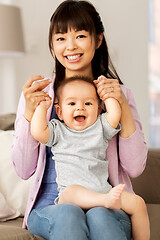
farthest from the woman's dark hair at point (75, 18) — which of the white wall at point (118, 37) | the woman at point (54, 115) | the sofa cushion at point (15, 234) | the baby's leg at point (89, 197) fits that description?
the white wall at point (118, 37)

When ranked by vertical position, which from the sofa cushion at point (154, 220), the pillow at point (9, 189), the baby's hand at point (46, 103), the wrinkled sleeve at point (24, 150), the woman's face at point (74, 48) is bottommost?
the sofa cushion at point (154, 220)

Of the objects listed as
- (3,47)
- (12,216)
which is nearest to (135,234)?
(12,216)

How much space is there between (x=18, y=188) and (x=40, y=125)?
589 millimetres

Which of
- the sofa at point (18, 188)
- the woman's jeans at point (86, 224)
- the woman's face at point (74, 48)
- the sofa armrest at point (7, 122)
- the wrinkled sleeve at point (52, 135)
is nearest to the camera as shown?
the woman's jeans at point (86, 224)

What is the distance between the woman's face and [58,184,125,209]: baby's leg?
47cm

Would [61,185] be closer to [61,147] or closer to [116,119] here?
[61,147]

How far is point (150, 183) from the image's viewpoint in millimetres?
2152

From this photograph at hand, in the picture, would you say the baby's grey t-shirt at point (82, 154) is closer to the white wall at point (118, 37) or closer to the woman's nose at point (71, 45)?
the woman's nose at point (71, 45)

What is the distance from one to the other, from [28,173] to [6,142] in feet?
1.48

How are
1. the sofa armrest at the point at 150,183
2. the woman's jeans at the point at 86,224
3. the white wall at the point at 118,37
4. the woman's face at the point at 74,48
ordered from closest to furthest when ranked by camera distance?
the woman's jeans at the point at 86,224, the woman's face at the point at 74,48, the sofa armrest at the point at 150,183, the white wall at the point at 118,37

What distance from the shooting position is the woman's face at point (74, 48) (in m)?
1.65

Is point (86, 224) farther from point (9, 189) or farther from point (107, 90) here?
point (9, 189)

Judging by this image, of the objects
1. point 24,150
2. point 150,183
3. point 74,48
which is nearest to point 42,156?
point 24,150

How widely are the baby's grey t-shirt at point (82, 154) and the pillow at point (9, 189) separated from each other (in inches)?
18.2
